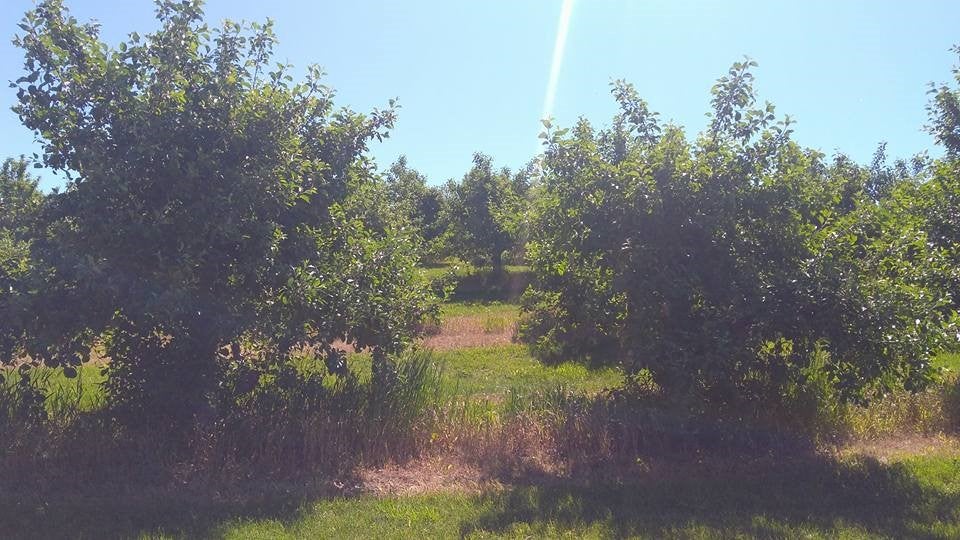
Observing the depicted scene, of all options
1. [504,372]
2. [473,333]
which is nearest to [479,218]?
[473,333]

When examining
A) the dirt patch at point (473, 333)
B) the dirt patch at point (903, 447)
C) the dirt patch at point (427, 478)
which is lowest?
the dirt patch at point (427, 478)

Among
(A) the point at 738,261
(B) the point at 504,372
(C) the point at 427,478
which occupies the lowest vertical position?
(C) the point at 427,478

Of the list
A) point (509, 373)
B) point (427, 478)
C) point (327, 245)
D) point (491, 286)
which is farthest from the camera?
point (491, 286)

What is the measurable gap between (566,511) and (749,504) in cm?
131

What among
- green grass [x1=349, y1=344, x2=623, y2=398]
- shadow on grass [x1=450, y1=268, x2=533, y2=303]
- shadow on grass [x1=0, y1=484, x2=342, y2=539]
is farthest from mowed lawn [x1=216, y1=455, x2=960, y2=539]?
shadow on grass [x1=450, y1=268, x2=533, y2=303]

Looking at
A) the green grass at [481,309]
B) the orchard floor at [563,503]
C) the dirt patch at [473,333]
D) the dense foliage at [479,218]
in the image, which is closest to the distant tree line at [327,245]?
the orchard floor at [563,503]

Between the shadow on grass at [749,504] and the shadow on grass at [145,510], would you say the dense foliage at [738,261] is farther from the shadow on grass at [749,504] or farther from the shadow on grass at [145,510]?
the shadow on grass at [145,510]

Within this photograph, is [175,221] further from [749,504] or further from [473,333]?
A: [473,333]

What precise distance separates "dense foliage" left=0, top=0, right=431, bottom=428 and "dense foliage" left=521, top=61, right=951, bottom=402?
7.09 feet

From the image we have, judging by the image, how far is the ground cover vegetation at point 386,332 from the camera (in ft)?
17.0

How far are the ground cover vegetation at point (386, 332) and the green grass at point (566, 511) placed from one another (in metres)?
0.03

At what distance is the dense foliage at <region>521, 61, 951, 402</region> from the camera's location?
19.1 feet

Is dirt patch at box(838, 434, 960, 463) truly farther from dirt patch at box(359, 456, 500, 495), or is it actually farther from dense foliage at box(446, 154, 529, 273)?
dense foliage at box(446, 154, 529, 273)

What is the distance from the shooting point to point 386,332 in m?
6.50
